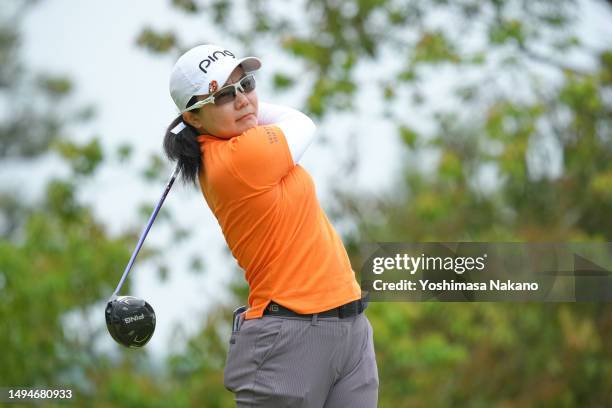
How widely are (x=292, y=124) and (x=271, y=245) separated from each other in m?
0.38

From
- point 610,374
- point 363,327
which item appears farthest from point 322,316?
point 610,374

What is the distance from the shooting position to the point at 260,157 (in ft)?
10.2

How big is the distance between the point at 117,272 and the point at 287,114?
5724 mm

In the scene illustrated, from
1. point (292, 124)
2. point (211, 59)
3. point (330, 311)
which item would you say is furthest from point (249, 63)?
point (330, 311)

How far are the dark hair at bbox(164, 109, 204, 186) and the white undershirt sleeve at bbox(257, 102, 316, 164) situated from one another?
250 millimetres

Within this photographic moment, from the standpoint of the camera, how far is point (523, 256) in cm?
782

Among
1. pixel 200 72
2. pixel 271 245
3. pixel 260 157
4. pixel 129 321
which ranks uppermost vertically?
pixel 200 72

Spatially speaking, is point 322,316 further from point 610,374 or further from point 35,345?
point 610,374

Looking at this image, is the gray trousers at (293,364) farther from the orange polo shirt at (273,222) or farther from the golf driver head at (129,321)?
the golf driver head at (129,321)

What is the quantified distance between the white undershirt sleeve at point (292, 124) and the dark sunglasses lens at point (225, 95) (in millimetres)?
166

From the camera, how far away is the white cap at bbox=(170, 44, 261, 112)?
126 inches

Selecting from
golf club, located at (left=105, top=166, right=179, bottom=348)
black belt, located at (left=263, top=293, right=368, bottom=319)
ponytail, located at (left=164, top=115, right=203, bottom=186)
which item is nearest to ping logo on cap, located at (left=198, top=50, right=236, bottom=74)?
ponytail, located at (left=164, top=115, right=203, bottom=186)

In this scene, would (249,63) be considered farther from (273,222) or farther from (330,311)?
(330,311)

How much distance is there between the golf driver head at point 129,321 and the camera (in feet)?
10.8
